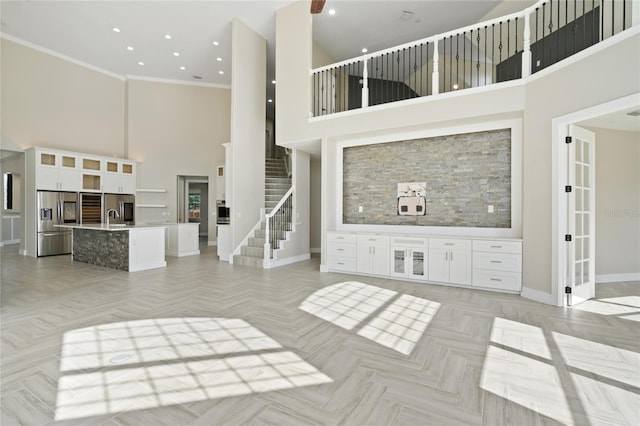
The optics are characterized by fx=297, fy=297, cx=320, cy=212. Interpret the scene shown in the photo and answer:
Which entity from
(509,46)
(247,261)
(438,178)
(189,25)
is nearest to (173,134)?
(189,25)

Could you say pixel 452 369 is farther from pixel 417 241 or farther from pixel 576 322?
pixel 417 241

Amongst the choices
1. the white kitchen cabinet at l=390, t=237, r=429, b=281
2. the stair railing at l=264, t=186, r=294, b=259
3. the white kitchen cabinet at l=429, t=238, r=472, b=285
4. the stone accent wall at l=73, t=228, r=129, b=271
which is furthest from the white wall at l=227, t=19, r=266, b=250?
the white kitchen cabinet at l=429, t=238, r=472, b=285

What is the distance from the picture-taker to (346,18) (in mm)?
7418

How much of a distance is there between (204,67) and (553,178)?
387 inches

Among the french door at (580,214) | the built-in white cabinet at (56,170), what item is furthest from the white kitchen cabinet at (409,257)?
the built-in white cabinet at (56,170)

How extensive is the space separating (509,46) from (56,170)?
12.2m

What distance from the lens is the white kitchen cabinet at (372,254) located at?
224 inches

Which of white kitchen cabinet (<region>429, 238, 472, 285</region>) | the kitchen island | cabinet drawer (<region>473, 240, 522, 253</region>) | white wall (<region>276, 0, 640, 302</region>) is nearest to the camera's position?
white wall (<region>276, 0, 640, 302</region>)

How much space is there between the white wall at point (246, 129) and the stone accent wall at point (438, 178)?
270 centimetres

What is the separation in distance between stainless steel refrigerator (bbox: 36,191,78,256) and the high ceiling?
13.7 feet

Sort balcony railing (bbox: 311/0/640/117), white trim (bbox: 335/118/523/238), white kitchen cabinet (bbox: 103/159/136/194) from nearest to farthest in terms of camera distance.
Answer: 1. balcony railing (bbox: 311/0/640/117)
2. white trim (bbox: 335/118/523/238)
3. white kitchen cabinet (bbox: 103/159/136/194)

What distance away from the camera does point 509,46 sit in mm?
7105

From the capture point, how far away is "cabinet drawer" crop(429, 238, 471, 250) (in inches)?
195

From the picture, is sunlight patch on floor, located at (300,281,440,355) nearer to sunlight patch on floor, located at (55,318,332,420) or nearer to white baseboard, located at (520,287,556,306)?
sunlight patch on floor, located at (55,318,332,420)
